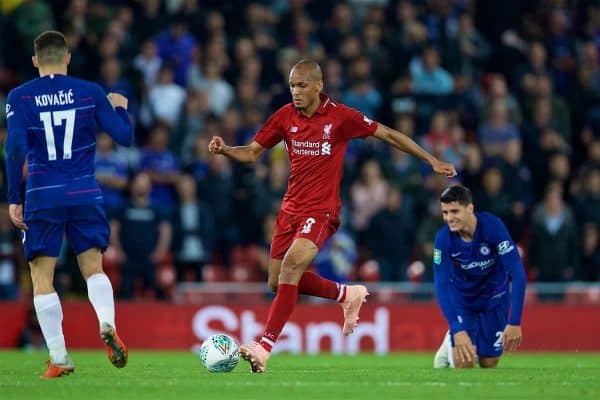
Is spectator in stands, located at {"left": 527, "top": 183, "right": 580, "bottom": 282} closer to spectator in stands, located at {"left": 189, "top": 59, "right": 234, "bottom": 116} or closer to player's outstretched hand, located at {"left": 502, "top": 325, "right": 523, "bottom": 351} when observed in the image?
spectator in stands, located at {"left": 189, "top": 59, "right": 234, "bottom": 116}

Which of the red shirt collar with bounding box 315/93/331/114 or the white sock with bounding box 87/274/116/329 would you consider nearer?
the white sock with bounding box 87/274/116/329

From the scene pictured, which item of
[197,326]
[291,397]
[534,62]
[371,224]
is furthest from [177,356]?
[534,62]

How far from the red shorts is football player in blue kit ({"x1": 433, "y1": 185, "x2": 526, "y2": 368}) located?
1.35m

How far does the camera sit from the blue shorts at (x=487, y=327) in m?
13.5

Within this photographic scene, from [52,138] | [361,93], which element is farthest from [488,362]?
[361,93]

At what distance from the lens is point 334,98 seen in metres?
20.8

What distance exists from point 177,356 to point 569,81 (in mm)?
9882

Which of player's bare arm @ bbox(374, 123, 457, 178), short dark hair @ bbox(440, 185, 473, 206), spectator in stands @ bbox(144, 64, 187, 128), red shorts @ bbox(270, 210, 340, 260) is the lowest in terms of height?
red shorts @ bbox(270, 210, 340, 260)

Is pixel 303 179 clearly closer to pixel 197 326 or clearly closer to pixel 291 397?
pixel 291 397

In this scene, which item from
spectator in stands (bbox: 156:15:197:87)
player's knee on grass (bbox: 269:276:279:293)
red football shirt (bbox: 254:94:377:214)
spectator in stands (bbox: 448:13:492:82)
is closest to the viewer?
red football shirt (bbox: 254:94:377:214)

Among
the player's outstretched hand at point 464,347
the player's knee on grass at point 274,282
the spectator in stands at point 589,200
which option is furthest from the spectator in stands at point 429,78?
the player's knee on grass at point 274,282

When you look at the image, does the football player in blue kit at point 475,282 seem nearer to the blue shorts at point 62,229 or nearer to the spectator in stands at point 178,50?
the blue shorts at point 62,229

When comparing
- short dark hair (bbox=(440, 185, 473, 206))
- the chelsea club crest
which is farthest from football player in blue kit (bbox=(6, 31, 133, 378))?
the chelsea club crest

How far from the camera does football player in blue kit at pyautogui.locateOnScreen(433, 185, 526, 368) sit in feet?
40.9
